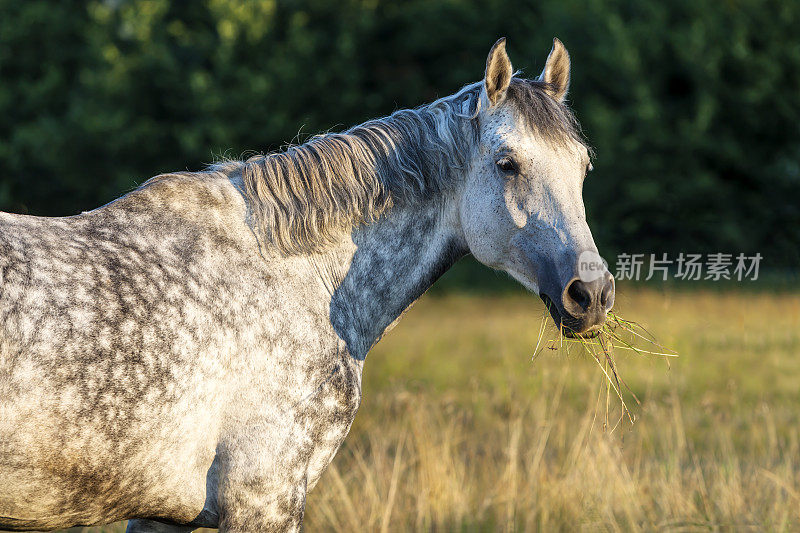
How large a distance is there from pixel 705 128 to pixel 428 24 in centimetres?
1016

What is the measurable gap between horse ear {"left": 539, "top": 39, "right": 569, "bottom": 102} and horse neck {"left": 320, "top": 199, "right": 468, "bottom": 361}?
2.41ft

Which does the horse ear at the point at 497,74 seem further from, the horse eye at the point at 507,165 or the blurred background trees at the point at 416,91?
the blurred background trees at the point at 416,91

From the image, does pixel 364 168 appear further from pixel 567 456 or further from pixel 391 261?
pixel 567 456

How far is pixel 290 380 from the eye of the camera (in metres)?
2.76

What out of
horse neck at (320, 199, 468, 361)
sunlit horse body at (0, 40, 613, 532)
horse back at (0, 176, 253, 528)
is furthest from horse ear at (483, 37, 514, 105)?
horse back at (0, 176, 253, 528)

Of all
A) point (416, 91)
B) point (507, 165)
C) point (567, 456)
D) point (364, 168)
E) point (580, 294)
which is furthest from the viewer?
point (416, 91)

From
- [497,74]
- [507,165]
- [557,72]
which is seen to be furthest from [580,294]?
[557,72]

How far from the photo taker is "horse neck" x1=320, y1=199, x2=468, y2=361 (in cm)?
314

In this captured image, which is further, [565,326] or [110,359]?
[565,326]

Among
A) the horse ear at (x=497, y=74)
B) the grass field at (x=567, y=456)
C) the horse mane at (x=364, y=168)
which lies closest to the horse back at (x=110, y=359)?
the horse mane at (x=364, y=168)

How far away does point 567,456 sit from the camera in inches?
214

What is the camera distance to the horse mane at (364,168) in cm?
302

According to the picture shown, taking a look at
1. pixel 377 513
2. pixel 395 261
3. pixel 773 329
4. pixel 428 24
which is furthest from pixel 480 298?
pixel 395 261

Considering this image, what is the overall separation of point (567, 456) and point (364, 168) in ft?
10.7
